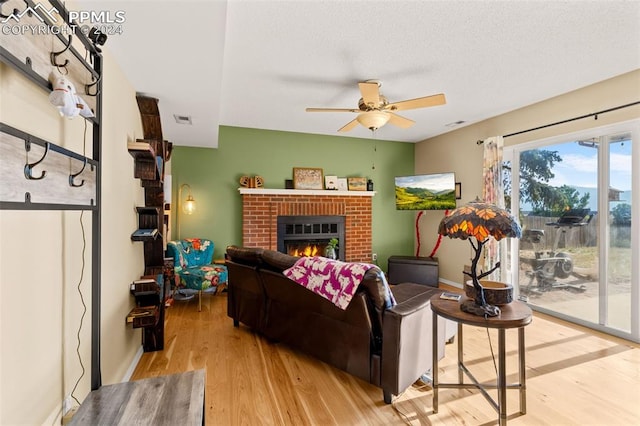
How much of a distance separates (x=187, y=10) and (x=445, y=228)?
174 cm

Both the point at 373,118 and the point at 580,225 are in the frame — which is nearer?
the point at 373,118

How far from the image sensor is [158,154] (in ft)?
8.26

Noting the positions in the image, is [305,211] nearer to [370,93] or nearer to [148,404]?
[370,93]

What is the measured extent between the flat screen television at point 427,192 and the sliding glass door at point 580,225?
79 centimetres

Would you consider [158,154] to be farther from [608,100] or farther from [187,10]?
[608,100]

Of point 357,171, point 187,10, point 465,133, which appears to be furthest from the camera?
point 357,171

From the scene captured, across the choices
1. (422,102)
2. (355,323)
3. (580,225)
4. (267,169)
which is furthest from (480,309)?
(267,169)

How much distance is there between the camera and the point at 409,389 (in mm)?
2092

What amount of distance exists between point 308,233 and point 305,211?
Result: 37cm

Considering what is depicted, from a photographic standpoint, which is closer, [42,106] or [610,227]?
[42,106]

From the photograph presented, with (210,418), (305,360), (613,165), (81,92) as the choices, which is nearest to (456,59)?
(613,165)

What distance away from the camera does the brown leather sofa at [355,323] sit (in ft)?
6.22

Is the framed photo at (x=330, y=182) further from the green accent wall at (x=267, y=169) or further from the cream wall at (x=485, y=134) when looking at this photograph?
the cream wall at (x=485, y=134)

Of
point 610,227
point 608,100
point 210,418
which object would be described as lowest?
point 210,418
